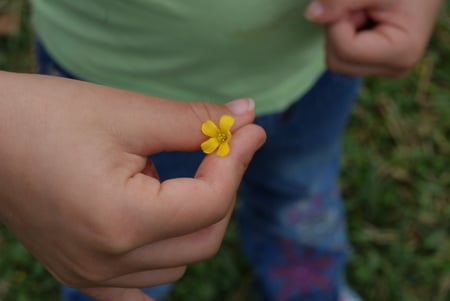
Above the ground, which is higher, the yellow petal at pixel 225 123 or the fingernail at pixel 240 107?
the yellow petal at pixel 225 123

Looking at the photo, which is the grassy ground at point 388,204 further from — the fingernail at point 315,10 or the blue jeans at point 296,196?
the fingernail at point 315,10

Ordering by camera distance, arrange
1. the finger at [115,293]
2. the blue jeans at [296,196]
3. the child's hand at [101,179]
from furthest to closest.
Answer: the blue jeans at [296,196], the finger at [115,293], the child's hand at [101,179]

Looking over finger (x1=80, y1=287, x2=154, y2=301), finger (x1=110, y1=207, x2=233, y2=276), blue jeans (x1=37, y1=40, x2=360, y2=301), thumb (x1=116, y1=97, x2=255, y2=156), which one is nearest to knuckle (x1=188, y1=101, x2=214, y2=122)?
thumb (x1=116, y1=97, x2=255, y2=156)

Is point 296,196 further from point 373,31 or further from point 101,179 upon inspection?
point 101,179

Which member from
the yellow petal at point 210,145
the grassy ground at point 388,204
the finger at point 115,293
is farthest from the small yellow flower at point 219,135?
the grassy ground at point 388,204

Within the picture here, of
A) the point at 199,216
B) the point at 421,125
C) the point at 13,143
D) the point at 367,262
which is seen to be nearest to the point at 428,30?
the point at 199,216

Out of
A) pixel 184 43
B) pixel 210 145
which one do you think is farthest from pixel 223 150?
pixel 184 43

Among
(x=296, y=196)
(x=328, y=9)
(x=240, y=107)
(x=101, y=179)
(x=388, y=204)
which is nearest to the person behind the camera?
(x=101, y=179)

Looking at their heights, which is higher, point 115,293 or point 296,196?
point 115,293
